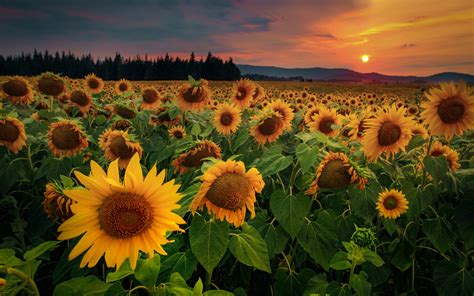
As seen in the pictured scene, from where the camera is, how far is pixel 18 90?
16.6 ft

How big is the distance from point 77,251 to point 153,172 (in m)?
0.41

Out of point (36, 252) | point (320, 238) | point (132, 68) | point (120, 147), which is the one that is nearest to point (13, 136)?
point (120, 147)

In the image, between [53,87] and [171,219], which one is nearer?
[171,219]

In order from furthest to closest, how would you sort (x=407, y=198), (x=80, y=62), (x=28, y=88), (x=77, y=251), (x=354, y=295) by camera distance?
(x=80, y=62)
(x=28, y=88)
(x=407, y=198)
(x=354, y=295)
(x=77, y=251)

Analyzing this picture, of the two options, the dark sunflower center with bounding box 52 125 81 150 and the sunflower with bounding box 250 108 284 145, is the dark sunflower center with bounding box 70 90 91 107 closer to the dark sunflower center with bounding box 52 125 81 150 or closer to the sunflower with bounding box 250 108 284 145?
the dark sunflower center with bounding box 52 125 81 150

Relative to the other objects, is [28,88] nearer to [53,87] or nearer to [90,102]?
[53,87]

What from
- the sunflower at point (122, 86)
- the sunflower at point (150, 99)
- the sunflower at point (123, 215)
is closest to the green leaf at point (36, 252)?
A: the sunflower at point (123, 215)

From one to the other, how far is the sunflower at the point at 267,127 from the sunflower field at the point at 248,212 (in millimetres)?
16

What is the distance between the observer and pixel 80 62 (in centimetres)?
9394

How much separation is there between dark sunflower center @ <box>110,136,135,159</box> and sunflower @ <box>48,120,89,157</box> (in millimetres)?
369

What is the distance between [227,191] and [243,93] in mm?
4426

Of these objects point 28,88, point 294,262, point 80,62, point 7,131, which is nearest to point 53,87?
point 28,88

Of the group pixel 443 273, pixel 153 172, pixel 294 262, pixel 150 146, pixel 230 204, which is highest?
pixel 153 172

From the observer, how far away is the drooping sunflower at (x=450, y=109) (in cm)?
271
